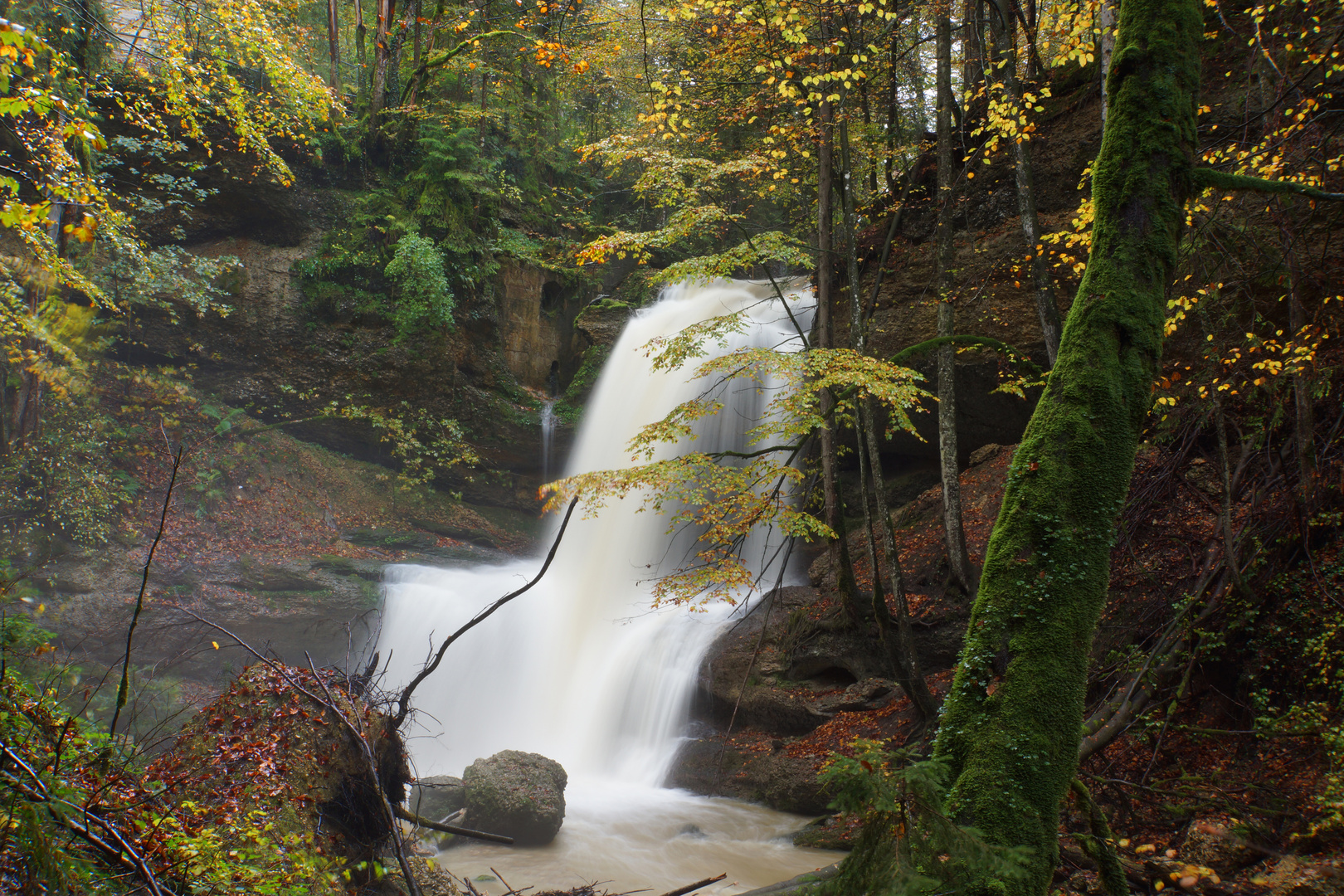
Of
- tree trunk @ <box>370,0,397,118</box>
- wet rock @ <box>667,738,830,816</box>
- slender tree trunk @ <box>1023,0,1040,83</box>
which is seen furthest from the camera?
tree trunk @ <box>370,0,397,118</box>

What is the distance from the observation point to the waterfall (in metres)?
9.43

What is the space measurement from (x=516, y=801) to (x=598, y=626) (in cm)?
527

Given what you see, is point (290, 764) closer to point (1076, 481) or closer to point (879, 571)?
point (1076, 481)

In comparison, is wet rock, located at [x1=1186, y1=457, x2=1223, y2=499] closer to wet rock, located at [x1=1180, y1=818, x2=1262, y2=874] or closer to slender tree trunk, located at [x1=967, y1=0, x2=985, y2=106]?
wet rock, located at [x1=1180, y1=818, x2=1262, y2=874]

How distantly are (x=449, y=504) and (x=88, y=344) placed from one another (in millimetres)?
7003

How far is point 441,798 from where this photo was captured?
7.39m

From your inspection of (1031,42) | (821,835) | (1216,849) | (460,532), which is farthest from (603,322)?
(1216,849)

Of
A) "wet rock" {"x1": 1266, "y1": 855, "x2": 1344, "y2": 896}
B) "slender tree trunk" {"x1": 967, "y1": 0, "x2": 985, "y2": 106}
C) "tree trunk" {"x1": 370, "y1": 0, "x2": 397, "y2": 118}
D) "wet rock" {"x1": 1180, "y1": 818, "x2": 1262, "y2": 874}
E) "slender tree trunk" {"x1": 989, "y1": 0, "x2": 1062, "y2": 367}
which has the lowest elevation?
"wet rock" {"x1": 1180, "y1": 818, "x2": 1262, "y2": 874}

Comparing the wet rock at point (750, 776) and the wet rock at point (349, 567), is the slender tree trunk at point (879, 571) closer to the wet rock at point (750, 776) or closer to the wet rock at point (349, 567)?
the wet rock at point (750, 776)

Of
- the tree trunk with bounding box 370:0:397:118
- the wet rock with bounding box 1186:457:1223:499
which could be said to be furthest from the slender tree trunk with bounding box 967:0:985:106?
the tree trunk with bounding box 370:0:397:118

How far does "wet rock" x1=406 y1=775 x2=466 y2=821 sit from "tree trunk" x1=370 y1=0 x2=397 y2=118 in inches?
547

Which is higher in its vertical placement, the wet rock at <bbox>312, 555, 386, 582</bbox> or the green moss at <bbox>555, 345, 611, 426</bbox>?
the green moss at <bbox>555, 345, 611, 426</bbox>

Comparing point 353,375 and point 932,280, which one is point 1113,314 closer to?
point 932,280

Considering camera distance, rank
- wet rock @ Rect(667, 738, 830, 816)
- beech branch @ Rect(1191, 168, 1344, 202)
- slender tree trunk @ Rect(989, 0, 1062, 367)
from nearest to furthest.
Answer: beech branch @ Rect(1191, 168, 1344, 202) < slender tree trunk @ Rect(989, 0, 1062, 367) < wet rock @ Rect(667, 738, 830, 816)
